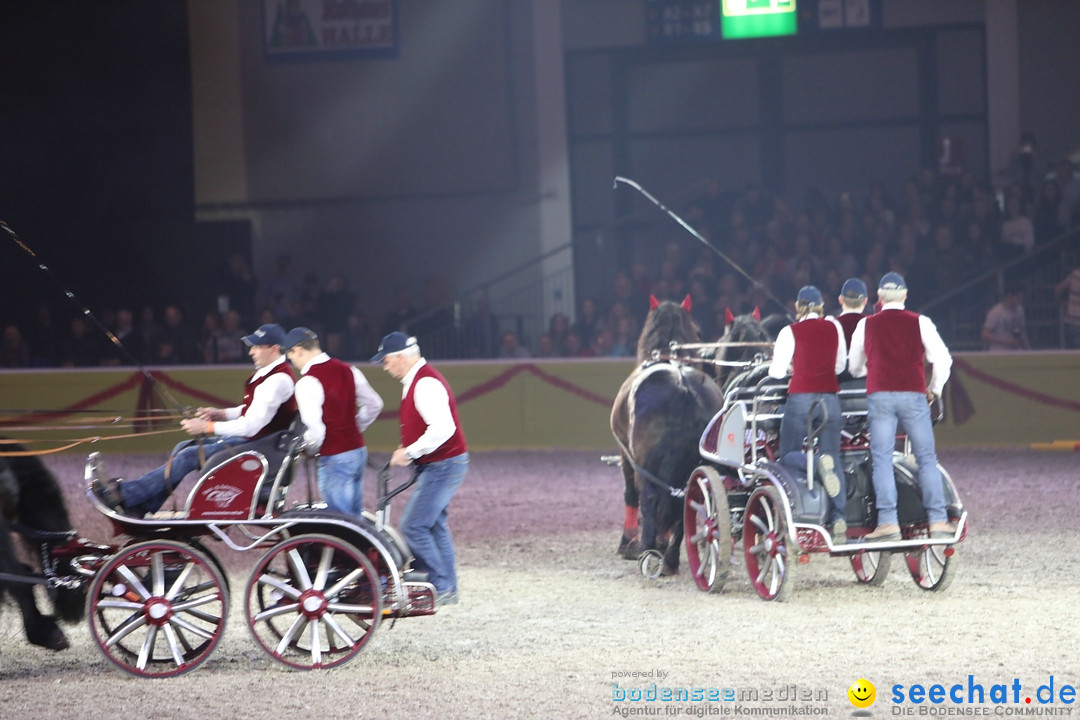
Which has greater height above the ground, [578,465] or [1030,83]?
[1030,83]

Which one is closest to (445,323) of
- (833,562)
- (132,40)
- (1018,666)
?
(132,40)

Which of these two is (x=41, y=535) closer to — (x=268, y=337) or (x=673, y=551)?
(x=268, y=337)

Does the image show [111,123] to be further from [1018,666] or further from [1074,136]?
[1018,666]

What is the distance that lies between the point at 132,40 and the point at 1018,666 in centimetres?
1621

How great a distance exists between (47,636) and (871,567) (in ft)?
15.4

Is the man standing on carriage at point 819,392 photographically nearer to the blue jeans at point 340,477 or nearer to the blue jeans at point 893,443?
the blue jeans at point 893,443

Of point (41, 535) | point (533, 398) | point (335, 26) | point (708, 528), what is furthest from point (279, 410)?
point (335, 26)

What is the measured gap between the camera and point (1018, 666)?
609 centimetres

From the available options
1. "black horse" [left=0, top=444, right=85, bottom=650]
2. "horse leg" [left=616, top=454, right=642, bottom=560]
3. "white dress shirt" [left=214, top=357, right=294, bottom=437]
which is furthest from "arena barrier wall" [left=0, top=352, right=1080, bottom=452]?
"white dress shirt" [left=214, top=357, right=294, bottom=437]

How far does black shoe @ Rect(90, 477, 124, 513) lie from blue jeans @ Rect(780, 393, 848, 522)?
349cm

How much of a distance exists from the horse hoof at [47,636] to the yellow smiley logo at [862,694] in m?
3.70

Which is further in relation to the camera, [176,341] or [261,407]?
[176,341]

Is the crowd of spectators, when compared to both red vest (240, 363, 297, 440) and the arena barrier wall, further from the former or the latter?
red vest (240, 363, 297, 440)

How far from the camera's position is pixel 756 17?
58.6ft
